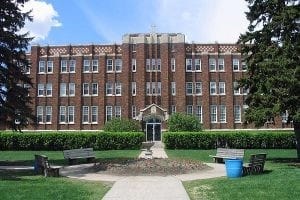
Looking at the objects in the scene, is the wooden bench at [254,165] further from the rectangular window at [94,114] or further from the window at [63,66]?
the window at [63,66]

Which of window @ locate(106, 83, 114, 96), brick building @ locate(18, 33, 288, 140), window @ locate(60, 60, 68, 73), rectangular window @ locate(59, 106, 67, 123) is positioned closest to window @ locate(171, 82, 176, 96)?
brick building @ locate(18, 33, 288, 140)

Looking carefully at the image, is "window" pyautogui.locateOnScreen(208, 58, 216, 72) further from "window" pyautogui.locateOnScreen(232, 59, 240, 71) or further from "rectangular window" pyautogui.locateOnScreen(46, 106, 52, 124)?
"rectangular window" pyautogui.locateOnScreen(46, 106, 52, 124)

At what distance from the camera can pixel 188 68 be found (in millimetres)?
59469

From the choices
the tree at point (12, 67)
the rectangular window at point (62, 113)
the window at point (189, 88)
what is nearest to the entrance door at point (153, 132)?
the window at point (189, 88)

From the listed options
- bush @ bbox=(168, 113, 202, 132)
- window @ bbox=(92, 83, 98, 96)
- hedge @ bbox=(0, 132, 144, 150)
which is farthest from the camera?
window @ bbox=(92, 83, 98, 96)

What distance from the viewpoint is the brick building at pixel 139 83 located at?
58500 mm

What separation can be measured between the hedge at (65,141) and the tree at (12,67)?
1624 cm

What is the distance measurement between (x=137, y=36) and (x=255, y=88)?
34.7 meters

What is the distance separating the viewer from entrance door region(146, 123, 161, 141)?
57.1 meters

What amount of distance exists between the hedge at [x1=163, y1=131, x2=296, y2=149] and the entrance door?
1408 cm

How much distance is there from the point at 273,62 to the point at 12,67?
45.4ft

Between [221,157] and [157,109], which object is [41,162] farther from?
[157,109]

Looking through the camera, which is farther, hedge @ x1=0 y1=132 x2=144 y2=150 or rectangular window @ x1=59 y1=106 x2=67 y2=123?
rectangular window @ x1=59 y1=106 x2=67 y2=123

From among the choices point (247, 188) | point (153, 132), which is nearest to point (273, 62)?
point (247, 188)
